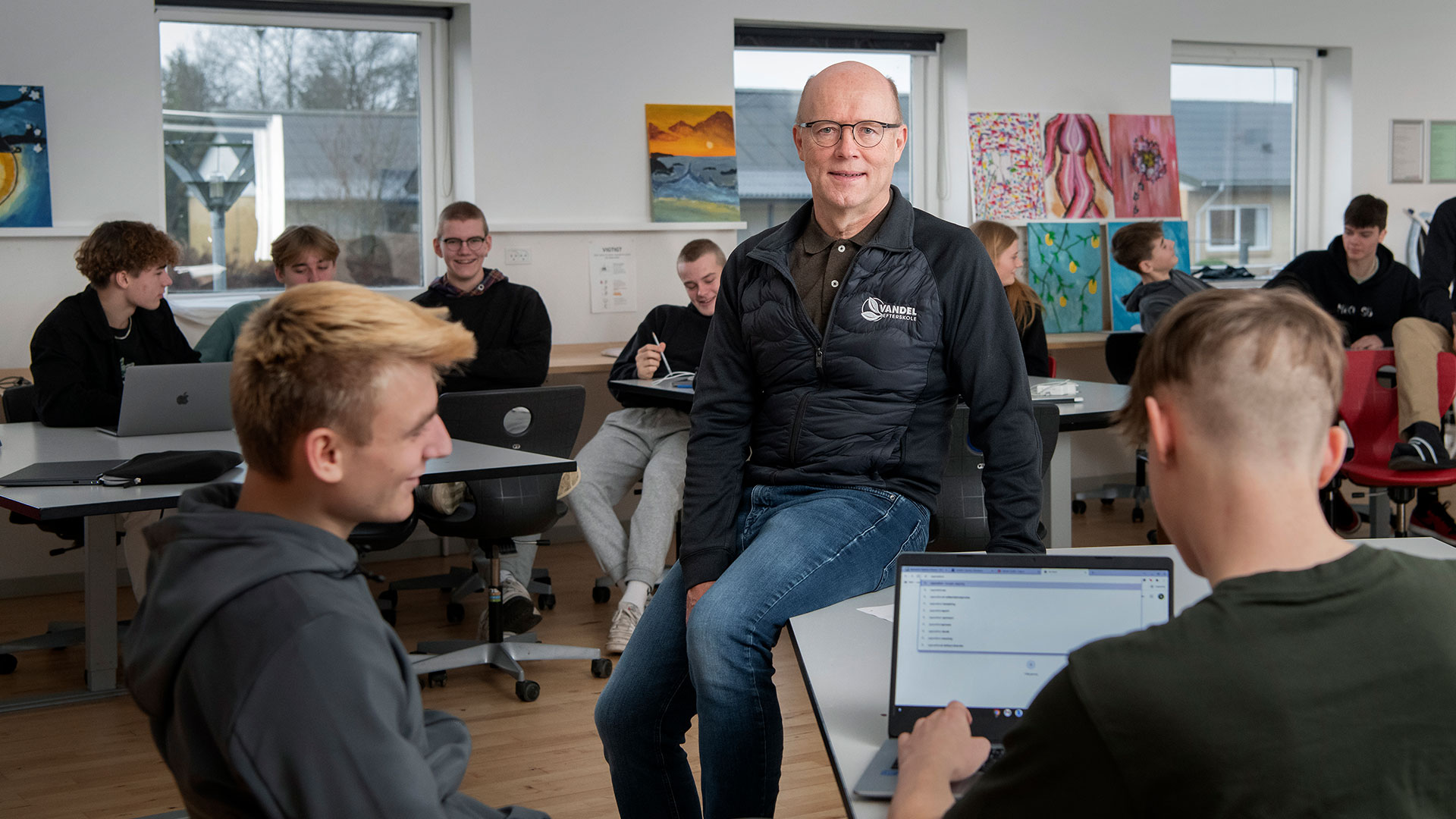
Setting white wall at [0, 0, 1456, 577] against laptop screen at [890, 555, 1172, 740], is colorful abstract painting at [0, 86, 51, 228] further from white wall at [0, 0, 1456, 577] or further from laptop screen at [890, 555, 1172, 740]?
laptop screen at [890, 555, 1172, 740]

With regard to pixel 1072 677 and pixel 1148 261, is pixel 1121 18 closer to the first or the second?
pixel 1148 261

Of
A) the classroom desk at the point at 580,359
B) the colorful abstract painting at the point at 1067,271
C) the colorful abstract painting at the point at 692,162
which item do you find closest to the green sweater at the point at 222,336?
the classroom desk at the point at 580,359

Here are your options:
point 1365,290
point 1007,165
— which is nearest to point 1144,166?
point 1007,165

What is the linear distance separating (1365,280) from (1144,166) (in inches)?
46.7

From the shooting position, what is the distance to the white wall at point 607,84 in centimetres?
468

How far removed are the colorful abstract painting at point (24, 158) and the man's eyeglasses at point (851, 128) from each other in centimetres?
370

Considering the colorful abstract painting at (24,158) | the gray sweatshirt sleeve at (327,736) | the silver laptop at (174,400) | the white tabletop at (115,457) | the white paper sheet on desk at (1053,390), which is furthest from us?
the colorful abstract painting at (24,158)

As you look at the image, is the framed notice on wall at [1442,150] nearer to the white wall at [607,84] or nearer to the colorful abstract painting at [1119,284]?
the white wall at [607,84]

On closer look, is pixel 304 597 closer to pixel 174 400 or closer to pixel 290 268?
pixel 174 400

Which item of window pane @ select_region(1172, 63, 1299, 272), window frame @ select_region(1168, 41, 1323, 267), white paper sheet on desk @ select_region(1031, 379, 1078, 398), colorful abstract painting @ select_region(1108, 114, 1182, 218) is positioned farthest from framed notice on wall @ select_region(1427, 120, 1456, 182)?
white paper sheet on desk @ select_region(1031, 379, 1078, 398)

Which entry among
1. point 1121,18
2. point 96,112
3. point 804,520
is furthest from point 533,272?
point 804,520

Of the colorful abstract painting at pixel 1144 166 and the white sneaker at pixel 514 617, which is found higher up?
the colorful abstract painting at pixel 1144 166

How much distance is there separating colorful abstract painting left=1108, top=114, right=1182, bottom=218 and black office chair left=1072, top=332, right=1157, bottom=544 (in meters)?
A: 0.76

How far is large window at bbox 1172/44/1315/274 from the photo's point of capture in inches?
268
